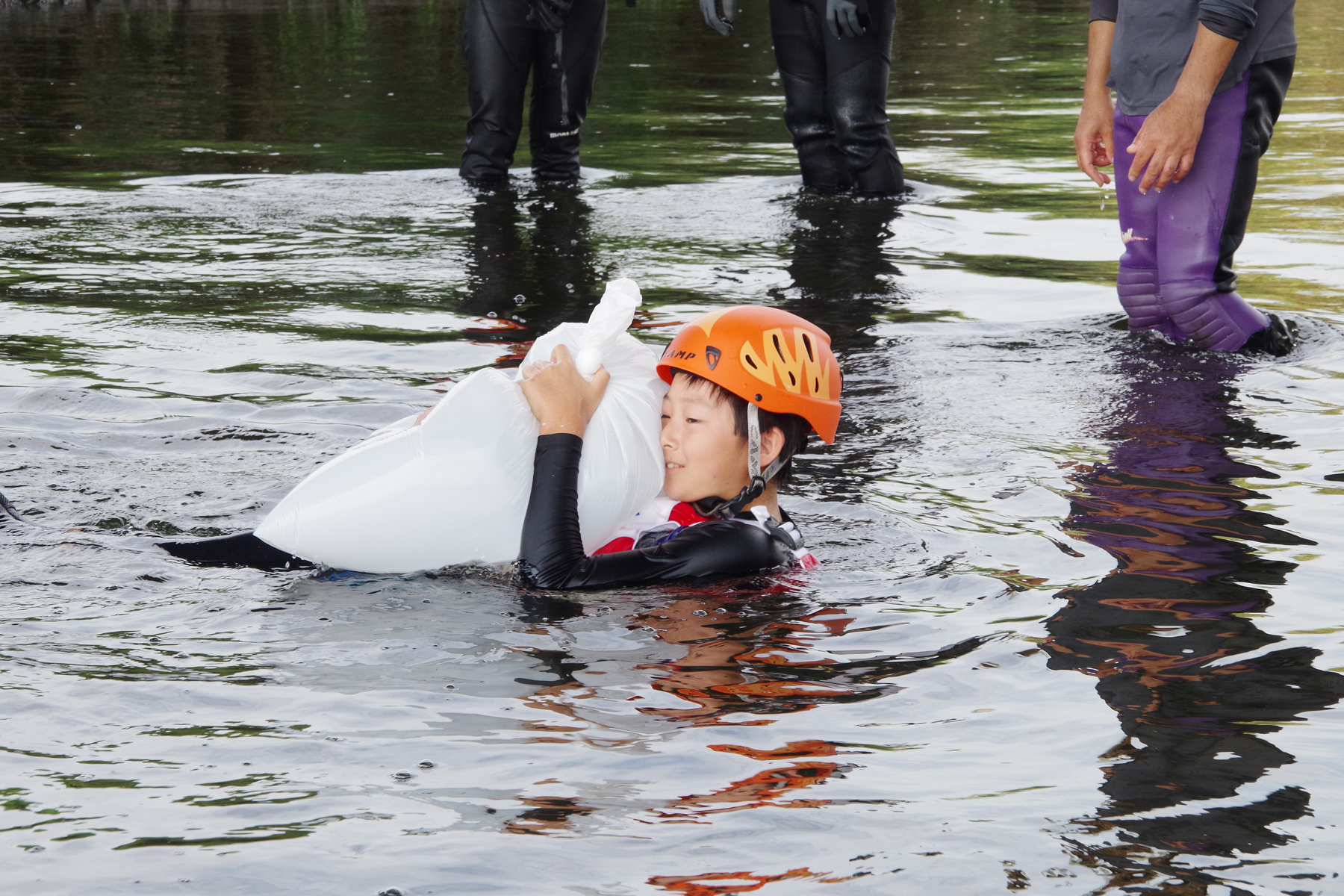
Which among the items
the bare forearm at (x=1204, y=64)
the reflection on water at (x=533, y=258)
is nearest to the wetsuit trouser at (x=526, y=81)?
the reflection on water at (x=533, y=258)

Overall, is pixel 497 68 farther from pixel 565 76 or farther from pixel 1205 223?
pixel 1205 223

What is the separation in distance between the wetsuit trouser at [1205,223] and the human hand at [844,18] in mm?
3142

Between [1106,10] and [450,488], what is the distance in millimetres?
4019

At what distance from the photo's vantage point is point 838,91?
372 inches

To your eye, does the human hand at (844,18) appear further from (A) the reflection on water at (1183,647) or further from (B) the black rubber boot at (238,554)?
(B) the black rubber boot at (238,554)

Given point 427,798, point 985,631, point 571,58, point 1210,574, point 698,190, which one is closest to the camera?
point 427,798

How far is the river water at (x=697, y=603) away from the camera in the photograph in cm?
268

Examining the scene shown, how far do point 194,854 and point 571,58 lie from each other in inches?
330

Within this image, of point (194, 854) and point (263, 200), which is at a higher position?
point (263, 200)

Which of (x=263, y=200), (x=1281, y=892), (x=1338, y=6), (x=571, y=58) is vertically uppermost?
(x=1338, y=6)

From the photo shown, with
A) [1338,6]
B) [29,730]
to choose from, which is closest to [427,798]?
[29,730]

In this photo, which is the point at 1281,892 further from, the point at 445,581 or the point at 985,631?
the point at 445,581

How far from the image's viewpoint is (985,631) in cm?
374

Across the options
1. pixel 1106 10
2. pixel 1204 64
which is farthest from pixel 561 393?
pixel 1106 10
